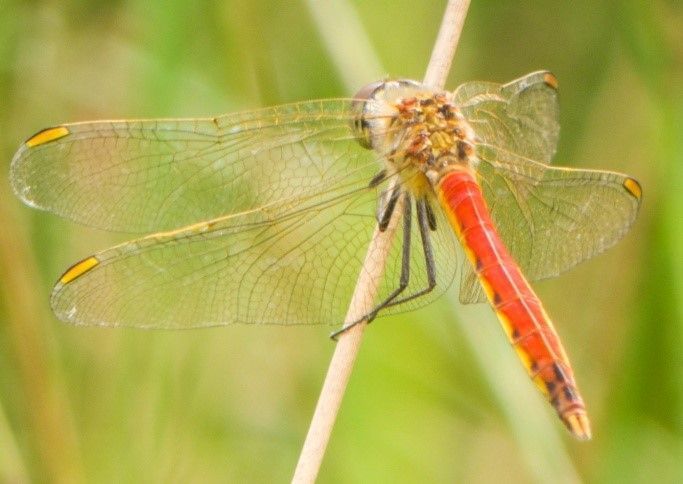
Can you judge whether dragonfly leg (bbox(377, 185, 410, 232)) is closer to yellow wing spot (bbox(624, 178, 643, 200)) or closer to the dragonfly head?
the dragonfly head

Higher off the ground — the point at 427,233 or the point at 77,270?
the point at 427,233

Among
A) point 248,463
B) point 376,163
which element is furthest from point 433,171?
point 248,463

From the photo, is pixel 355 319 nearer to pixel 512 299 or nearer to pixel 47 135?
pixel 512 299

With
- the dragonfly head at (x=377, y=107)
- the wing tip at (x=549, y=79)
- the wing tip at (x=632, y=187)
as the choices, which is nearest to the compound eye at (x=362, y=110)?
the dragonfly head at (x=377, y=107)

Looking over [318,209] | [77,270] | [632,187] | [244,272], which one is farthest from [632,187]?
[77,270]

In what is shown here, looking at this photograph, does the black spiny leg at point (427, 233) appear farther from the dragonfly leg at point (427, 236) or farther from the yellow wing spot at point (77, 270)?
the yellow wing spot at point (77, 270)

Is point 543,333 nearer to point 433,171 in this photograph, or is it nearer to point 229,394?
point 433,171
